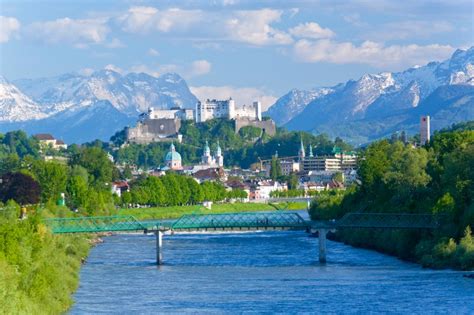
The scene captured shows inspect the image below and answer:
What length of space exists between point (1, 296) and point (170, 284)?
20.7 m

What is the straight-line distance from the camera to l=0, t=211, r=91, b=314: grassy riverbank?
4059cm

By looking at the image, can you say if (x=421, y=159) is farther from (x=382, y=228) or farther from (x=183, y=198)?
(x=183, y=198)

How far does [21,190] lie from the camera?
98.5 meters

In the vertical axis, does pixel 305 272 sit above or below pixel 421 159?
below

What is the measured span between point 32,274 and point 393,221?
28494 millimetres

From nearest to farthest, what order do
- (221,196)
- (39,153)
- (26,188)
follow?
(26,188) → (221,196) → (39,153)

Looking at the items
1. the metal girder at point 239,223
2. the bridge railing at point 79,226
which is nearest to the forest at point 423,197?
the metal girder at point 239,223

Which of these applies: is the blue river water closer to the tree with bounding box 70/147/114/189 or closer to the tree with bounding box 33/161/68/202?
A: the tree with bounding box 33/161/68/202

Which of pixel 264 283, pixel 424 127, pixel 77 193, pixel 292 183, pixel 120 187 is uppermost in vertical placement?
pixel 424 127

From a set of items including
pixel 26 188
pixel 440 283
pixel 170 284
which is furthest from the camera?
pixel 26 188

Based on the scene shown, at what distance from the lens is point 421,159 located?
8031cm

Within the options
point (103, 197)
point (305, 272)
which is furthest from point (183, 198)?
point (305, 272)

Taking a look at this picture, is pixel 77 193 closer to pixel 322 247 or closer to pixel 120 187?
pixel 322 247

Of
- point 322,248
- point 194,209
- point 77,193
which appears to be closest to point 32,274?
point 322,248
